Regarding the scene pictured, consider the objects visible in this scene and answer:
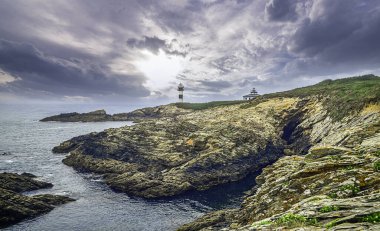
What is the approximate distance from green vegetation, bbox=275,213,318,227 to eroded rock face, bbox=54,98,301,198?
51.2 meters

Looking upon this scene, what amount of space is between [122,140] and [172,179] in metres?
33.2

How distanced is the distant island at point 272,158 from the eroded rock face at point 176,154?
0.95 ft

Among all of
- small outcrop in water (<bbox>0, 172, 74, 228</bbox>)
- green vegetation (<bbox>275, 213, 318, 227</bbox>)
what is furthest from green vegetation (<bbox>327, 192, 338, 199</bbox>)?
small outcrop in water (<bbox>0, 172, 74, 228</bbox>)

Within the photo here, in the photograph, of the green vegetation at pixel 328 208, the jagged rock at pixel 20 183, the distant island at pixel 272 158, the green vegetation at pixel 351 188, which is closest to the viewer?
the green vegetation at pixel 328 208

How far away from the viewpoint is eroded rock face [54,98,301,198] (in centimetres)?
7606

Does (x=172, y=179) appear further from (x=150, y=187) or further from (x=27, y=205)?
(x=27, y=205)

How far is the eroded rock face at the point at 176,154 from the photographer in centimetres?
7606

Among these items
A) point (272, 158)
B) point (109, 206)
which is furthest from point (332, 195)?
point (272, 158)

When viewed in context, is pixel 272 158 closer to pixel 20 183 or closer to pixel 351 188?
pixel 20 183

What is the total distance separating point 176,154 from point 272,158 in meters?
31.8

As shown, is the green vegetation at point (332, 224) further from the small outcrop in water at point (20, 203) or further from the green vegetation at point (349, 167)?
the small outcrop in water at point (20, 203)

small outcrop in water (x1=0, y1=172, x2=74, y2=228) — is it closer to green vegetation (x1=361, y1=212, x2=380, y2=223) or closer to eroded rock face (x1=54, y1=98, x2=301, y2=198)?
eroded rock face (x1=54, y1=98, x2=301, y2=198)

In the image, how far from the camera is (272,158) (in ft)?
326

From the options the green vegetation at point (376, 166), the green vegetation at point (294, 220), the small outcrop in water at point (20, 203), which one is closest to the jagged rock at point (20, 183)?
the small outcrop in water at point (20, 203)
